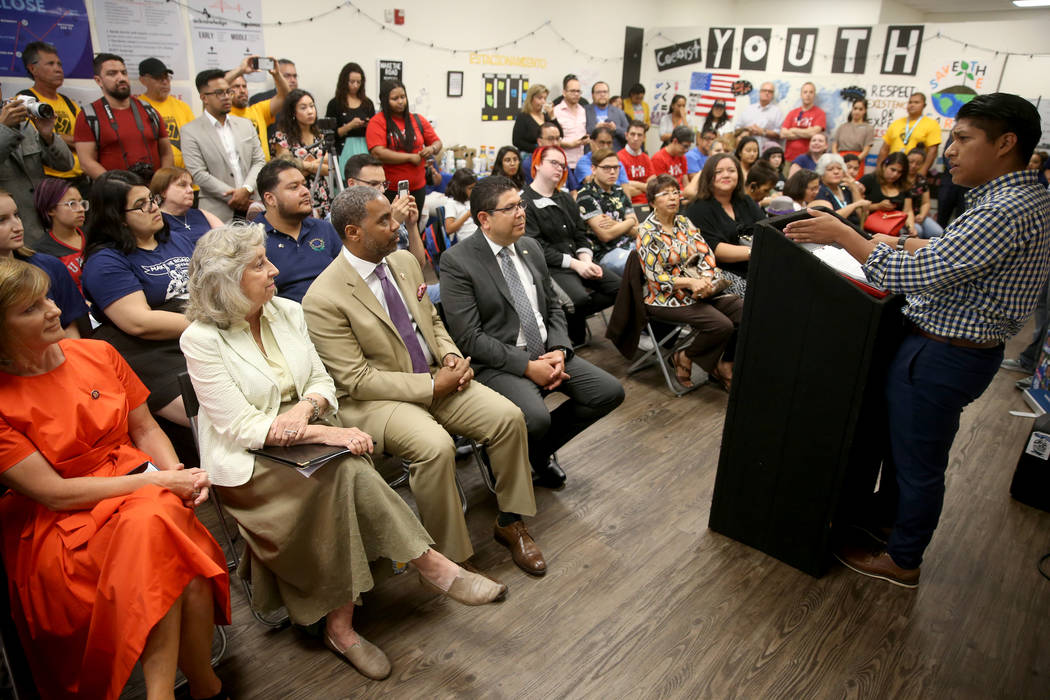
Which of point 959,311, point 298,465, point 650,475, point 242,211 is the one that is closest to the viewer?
point 298,465

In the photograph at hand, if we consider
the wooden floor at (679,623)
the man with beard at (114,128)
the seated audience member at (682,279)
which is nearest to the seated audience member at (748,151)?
the seated audience member at (682,279)

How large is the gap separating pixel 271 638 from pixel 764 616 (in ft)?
5.47

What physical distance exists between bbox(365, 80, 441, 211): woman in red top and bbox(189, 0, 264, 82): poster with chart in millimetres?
1277

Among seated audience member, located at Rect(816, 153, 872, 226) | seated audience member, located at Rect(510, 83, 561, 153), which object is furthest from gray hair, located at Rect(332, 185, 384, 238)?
seated audience member, located at Rect(510, 83, 561, 153)

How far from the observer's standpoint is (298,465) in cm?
192

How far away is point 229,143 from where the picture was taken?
4.49 metres

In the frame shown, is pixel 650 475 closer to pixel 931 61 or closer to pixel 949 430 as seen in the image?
pixel 949 430

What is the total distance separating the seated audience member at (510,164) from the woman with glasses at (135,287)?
2.91 m

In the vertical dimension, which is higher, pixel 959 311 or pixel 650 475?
pixel 959 311

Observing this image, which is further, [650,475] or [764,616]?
[650,475]

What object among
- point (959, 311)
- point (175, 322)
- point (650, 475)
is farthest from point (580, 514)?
point (175, 322)

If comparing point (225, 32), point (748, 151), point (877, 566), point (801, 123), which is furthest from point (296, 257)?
point (801, 123)

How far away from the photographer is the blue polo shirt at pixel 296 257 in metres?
3.08

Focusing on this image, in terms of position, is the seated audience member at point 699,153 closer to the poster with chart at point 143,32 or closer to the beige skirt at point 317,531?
the poster with chart at point 143,32
